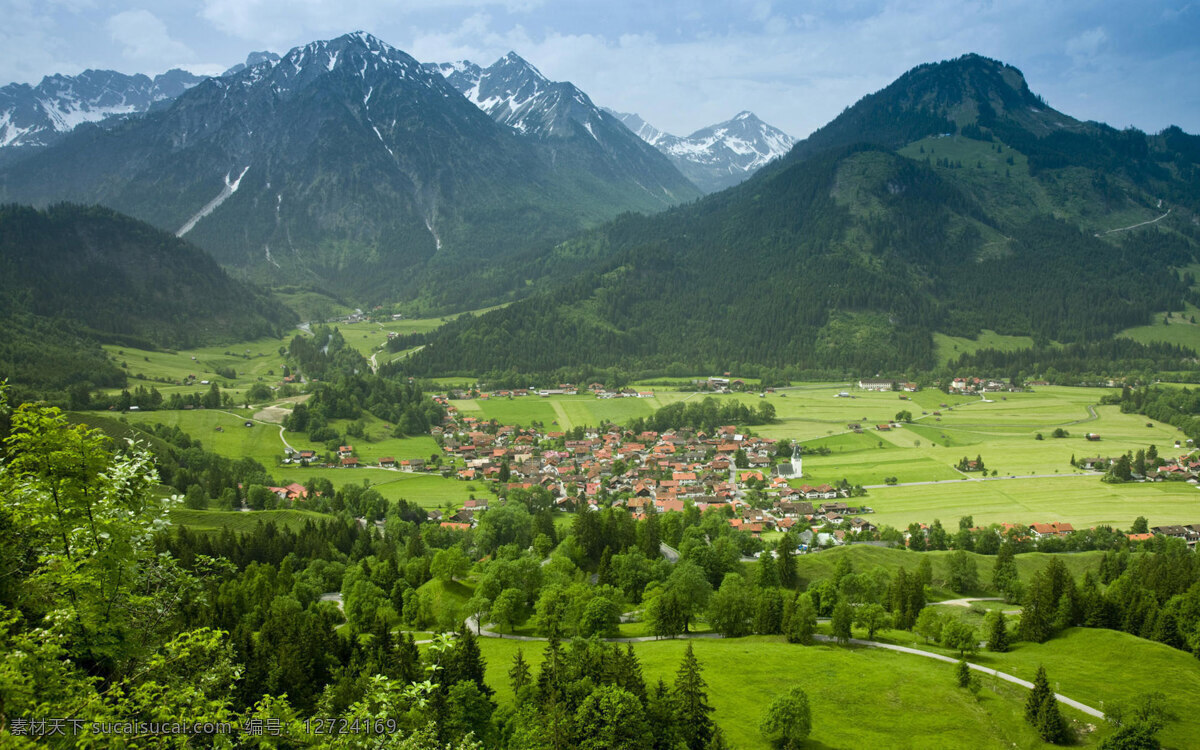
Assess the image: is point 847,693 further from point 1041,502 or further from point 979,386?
point 979,386

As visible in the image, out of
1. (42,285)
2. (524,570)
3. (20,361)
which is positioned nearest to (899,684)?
(524,570)

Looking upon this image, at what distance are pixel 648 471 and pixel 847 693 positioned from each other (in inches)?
2870

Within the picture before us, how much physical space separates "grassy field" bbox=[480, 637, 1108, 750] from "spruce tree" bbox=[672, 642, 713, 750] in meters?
4.37

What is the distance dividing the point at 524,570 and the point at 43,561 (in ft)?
163

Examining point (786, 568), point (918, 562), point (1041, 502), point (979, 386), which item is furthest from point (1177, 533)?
point (979, 386)

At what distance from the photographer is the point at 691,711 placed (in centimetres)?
3756

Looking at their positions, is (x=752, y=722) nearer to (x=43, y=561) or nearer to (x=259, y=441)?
(x=43, y=561)

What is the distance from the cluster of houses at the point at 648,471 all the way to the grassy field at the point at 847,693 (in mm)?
Result: 36216

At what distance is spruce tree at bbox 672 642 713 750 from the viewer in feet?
122

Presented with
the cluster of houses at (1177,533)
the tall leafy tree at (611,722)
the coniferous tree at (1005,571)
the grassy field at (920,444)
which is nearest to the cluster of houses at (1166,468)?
the grassy field at (920,444)

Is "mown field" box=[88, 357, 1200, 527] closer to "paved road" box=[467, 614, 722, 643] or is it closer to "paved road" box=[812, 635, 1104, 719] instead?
"paved road" box=[812, 635, 1104, 719]

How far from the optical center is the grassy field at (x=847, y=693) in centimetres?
4291

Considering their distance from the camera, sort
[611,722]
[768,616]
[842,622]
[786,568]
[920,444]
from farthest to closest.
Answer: [920,444] → [786,568] → [768,616] → [842,622] → [611,722]

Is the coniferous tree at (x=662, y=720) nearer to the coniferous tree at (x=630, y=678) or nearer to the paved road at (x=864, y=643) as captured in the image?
the coniferous tree at (x=630, y=678)
